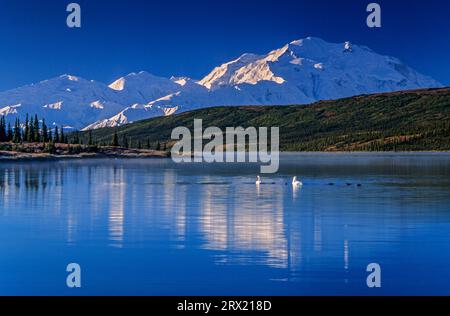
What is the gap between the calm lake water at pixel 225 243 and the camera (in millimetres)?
32969

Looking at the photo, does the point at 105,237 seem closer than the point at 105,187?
Yes

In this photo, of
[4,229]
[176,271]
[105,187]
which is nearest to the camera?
[176,271]

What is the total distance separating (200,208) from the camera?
6347cm

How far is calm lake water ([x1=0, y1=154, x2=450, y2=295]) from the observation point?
33.0 meters

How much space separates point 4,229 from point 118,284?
19.2 m

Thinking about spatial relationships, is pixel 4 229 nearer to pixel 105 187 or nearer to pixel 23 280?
pixel 23 280

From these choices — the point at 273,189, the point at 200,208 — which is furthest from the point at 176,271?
the point at 273,189

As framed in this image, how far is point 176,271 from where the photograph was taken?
35.5 metres

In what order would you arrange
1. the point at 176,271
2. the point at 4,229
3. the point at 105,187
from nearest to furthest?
1. the point at 176,271
2. the point at 4,229
3. the point at 105,187

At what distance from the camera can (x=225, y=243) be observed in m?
42.9
